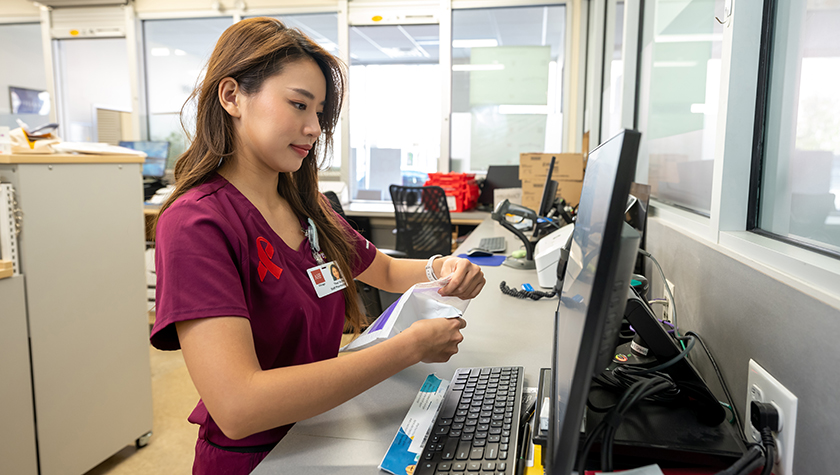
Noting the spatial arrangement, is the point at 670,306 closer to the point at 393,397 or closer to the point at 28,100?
the point at 393,397

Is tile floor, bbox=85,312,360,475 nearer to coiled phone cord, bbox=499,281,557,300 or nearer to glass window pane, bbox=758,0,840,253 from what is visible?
coiled phone cord, bbox=499,281,557,300

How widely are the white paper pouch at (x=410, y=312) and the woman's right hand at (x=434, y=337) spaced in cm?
4

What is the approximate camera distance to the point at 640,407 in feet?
2.24

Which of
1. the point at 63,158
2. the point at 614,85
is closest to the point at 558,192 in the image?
the point at 614,85

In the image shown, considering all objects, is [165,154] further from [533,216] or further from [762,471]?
[762,471]

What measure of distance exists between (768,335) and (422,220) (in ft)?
9.36

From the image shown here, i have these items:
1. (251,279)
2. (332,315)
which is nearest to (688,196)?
(332,315)

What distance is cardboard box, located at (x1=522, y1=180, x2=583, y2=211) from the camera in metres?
3.20

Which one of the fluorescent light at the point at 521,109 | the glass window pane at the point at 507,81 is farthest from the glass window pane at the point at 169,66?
the fluorescent light at the point at 521,109

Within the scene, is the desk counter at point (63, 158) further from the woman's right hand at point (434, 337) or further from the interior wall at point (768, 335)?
the interior wall at point (768, 335)

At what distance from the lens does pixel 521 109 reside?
171 inches

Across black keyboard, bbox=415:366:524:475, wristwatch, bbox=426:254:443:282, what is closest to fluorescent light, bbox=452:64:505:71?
wristwatch, bbox=426:254:443:282

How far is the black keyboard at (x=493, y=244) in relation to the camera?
2.30 m

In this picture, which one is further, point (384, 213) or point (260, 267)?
point (384, 213)
